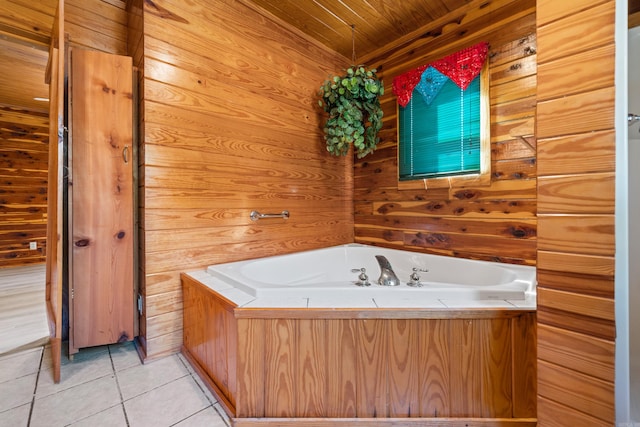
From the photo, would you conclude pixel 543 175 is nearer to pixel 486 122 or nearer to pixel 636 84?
pixel 636 84

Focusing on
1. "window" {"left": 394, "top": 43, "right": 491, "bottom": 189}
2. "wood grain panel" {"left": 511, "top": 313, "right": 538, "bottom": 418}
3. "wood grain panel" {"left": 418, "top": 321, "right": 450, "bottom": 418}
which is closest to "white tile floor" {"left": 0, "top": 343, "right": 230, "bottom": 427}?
"wood grain panel" {"left": 418, "top": 321, "right": 450, "bottom": 418}

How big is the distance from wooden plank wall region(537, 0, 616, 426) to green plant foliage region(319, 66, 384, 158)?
1446 millimetres

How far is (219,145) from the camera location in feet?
6.19

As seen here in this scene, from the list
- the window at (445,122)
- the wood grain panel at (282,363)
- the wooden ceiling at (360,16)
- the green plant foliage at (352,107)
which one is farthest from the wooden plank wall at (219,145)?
the wood grain panel at (282,363)

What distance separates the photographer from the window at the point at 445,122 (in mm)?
1913

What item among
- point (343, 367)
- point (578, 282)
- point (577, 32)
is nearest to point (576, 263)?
point (578, 282)

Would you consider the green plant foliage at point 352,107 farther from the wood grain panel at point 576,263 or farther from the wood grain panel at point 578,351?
the wood grain panel at point 578,351

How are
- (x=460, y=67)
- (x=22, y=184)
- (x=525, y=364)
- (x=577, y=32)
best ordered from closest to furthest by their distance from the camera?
1. (x=577, y=32)
2. (x=525, y=364)
3. (x=460, y=67)
4. (x=22, y=184)

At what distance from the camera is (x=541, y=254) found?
2.68 ft

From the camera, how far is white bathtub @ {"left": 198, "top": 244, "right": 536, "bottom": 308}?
117 cm

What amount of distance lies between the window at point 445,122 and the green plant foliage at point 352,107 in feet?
0.86

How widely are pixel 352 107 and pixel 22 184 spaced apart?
5024 millimetres

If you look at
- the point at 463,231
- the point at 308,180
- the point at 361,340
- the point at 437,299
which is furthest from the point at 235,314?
the point at 463,231

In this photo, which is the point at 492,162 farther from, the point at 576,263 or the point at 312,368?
the point at 312,368
